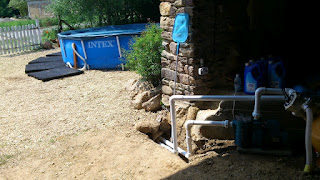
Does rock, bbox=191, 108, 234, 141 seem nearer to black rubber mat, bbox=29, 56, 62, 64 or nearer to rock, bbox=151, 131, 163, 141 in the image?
rock, bbox=151, 131, 163, 141

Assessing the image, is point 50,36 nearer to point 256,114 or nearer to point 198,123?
point 198,123

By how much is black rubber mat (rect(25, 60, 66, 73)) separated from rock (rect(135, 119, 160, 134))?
578 cm

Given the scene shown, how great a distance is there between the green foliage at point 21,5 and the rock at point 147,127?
94.6 ft

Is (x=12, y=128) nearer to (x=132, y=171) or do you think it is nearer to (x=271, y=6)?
(x=132, y=171)

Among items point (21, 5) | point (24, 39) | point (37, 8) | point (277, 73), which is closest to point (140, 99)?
point (277, 73)

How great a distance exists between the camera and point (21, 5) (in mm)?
30000

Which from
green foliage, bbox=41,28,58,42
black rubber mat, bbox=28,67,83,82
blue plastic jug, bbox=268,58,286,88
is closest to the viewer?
blue plastic jug, bbox=268,58,286,88

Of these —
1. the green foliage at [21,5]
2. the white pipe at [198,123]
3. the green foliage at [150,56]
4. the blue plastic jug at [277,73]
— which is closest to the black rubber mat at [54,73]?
the green foliage at [150,56]

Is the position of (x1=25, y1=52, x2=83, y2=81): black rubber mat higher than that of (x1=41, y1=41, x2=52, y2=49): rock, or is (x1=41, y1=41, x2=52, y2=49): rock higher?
(x1=41, y1=41, x2=52, y2=49): rock

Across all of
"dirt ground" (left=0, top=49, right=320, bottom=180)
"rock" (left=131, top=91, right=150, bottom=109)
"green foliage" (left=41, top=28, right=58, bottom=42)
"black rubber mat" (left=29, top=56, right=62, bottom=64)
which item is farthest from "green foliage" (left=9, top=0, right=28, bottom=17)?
"rock" (left=131, top=91, right=150, bottom=109)

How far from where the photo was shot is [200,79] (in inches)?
192

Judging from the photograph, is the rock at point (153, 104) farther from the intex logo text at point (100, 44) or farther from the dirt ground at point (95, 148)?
the intex logo text at point (100, 44)

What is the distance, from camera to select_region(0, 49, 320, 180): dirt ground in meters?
3.52

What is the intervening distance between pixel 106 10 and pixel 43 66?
471 cm
